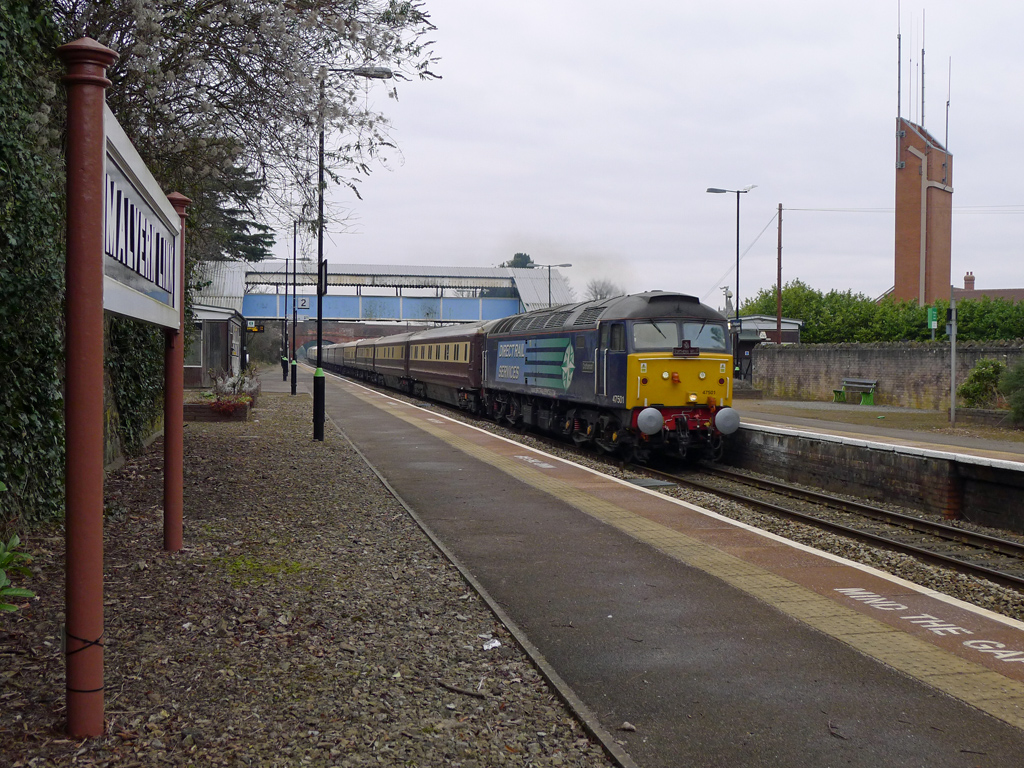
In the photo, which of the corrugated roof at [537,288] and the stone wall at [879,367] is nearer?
the stone wall at [879,367]

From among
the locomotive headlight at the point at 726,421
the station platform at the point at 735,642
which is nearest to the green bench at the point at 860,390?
the locomotive headlight at the point at 726,421

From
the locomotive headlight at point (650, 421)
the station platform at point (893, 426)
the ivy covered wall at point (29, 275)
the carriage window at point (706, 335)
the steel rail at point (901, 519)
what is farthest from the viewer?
the station platform at point (893, 426)

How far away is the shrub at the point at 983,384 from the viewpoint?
23250 mm

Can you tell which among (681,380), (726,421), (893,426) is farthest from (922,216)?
(681,380)

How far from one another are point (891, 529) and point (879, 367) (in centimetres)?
→ 2096

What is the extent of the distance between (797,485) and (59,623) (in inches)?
483

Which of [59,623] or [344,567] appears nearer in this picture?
A: [59,623]

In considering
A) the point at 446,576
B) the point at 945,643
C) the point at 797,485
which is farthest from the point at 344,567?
the point at 797,485

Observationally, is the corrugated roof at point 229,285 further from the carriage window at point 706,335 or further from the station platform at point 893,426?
the carriage window at point 706,335

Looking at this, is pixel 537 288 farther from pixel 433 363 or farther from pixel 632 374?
pixel 632 374

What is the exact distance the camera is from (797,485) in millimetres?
14695

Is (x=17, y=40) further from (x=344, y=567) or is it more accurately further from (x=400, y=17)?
(x=344, y=567)

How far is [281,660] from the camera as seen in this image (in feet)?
16.1

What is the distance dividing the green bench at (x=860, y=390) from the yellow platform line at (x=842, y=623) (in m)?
22.4
